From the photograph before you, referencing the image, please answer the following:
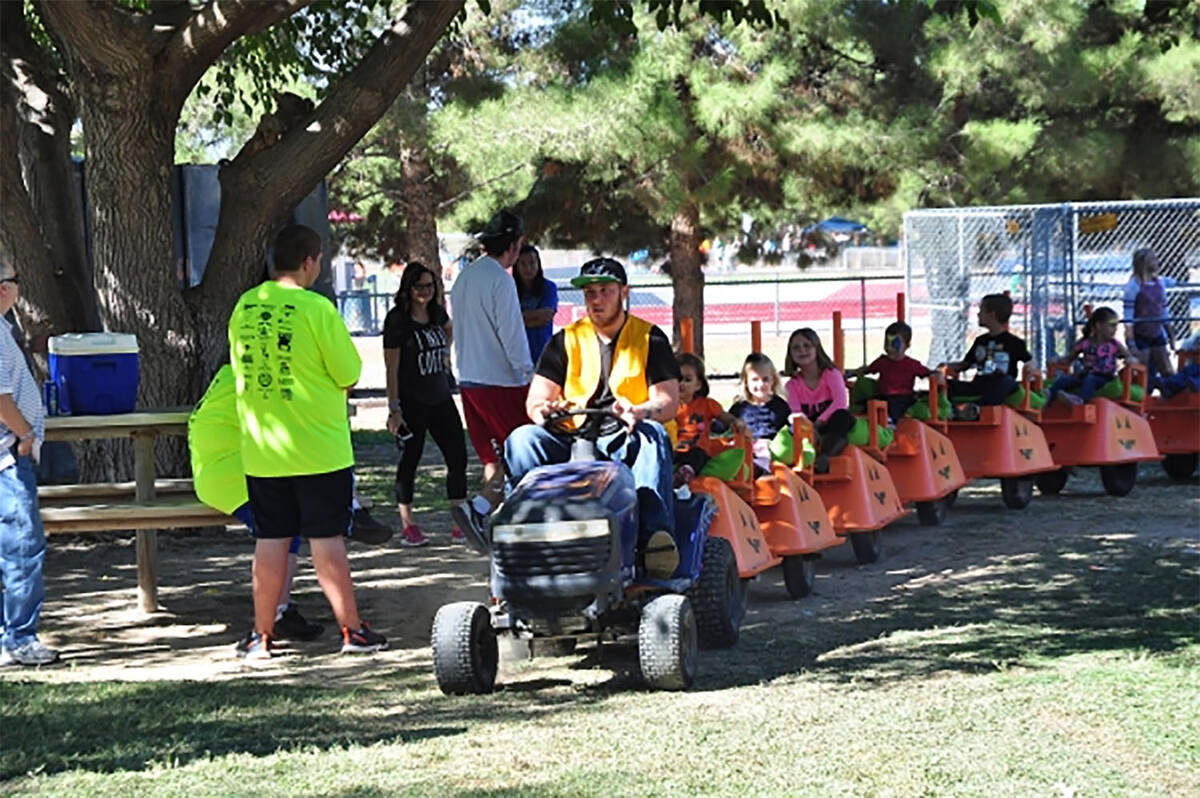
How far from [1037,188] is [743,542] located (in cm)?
1649

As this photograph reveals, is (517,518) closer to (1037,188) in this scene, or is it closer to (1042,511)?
(1042,511)

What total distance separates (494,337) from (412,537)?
1634 mm

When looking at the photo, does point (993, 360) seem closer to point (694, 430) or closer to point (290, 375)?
point (694, 430)

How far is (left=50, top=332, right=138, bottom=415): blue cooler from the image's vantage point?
922cm

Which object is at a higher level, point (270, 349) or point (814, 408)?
point (270, 349)

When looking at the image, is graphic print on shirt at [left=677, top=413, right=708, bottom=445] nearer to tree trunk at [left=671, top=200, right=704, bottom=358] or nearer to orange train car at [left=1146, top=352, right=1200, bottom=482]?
orange train car at [left=1146, top=352, right=1200, bottom=482]

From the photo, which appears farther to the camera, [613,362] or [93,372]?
[93,372]

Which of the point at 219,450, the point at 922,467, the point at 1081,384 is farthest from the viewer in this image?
the point at 1081,384

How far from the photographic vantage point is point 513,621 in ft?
24.6

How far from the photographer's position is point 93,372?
9.25m

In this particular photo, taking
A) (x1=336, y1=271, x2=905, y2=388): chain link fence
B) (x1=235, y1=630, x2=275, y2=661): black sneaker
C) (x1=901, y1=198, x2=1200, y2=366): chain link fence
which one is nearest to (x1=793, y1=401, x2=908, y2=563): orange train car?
(x1=235, y1=630, x2=275, y2=661): black sneaker

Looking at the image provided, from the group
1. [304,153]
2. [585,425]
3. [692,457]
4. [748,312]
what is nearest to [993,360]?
[692,457]

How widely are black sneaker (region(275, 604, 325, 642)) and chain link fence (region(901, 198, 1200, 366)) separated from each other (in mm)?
11005

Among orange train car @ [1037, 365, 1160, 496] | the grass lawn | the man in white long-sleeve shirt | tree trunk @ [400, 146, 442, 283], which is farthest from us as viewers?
tree trunk @ [400, 146, 442, 283]
